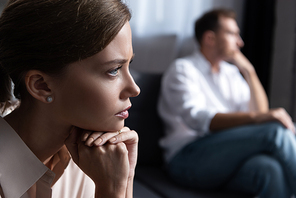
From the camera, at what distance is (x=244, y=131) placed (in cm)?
149

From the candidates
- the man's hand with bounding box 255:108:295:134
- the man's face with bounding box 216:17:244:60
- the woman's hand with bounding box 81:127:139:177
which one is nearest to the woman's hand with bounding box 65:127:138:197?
the woman's hand with bounding box 81:127:139:177

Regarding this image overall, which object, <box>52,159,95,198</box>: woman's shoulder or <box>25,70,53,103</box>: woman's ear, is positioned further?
<box>52,159,95,198</box>: woman's shoulder

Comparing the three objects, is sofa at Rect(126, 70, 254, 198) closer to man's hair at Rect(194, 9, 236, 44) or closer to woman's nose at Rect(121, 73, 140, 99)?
man's hair at Rect(194, 9, 236, 44)

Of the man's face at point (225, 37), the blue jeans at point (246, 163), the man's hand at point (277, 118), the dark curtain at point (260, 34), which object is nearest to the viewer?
the blue jeans at point (246, 163)

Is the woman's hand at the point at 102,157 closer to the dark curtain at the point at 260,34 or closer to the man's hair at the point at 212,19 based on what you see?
the man's hair at the point at 212,19

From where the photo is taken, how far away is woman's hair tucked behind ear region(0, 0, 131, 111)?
605mm

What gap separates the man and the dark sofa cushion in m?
0.05

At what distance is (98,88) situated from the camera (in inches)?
26.1

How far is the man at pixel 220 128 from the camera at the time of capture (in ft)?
4.59

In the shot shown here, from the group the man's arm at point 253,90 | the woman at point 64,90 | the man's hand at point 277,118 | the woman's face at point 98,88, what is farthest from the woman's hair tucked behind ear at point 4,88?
the man's arm at point 253,90

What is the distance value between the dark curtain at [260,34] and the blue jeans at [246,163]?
1.16 m

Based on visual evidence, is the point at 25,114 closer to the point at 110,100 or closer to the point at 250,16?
the point at 110,100

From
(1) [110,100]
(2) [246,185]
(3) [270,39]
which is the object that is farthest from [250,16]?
(1) [110,100]

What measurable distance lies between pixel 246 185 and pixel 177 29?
1.38 meters
